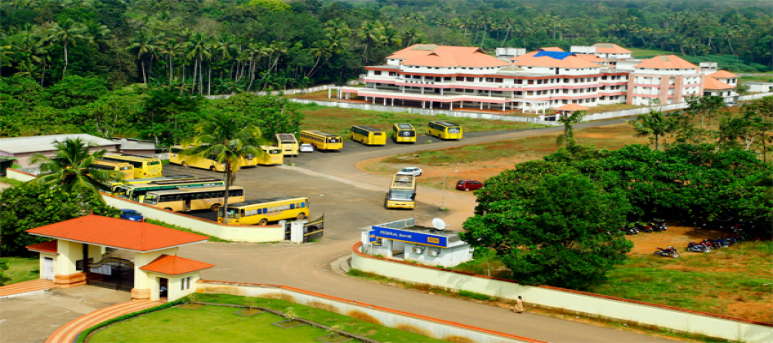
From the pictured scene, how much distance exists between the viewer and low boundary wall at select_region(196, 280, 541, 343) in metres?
30.3

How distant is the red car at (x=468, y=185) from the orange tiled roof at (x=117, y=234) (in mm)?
31872

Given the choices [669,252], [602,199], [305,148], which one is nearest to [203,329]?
[602,199]

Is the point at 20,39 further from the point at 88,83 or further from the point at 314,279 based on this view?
the point at 314,279

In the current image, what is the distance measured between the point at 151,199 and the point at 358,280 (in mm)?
20134

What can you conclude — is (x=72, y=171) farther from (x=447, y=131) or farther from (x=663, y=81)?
(x=663, y=81)

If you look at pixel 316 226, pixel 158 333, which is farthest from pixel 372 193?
pixel 158 333

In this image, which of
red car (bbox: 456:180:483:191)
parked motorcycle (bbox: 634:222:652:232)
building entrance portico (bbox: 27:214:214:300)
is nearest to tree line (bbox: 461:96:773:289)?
parked motorcycle (bbox: 634:222:652:232)

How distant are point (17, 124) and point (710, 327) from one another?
70.7 metres

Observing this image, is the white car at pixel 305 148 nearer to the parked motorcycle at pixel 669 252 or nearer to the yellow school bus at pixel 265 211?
the yellow school bus at pixel 265 211

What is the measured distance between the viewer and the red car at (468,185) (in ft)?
216

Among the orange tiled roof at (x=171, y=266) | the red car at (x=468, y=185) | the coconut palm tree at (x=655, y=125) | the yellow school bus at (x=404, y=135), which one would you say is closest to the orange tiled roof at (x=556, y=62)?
the yellow school bus at (x=404, y=135)

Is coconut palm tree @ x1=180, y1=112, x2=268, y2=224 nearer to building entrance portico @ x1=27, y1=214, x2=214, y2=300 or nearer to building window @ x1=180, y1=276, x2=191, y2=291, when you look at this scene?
building entrance portico @ x1=27, y1=214, x2=214, y2=300

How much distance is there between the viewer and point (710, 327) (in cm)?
3111

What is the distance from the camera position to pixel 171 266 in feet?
118
